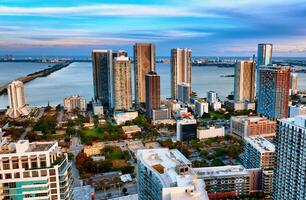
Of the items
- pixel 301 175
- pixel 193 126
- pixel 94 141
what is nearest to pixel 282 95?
pixel 193 126

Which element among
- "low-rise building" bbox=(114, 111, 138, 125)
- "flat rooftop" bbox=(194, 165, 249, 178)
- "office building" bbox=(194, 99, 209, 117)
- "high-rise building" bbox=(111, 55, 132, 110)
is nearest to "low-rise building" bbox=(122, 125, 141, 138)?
"low-rise building" bbox=(114, 111, 138, 125)

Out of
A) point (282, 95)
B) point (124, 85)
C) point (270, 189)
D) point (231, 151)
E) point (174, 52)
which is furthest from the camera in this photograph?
point (174, 52)

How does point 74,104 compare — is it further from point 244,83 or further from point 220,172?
point 220,172

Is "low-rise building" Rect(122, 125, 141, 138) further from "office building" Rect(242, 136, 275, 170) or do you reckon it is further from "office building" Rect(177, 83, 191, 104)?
"office building" Rect(177, 83, 191, 104)

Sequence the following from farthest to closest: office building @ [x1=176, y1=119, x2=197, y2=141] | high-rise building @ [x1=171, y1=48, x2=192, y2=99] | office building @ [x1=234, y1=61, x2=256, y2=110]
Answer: high-rise building @ [x1=171, y1=48, x2=192, y2=99], office building @ [x1=234, y1=61, x2=256, y2=110], office building @ [x1=176, y1=119, x2=197, y2=141]

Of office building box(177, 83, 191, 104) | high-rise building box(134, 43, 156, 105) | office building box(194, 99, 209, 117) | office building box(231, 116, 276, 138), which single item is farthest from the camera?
high-rise building box(134, 43, 156, 105)

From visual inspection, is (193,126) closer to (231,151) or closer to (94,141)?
(231,151)
